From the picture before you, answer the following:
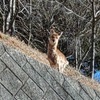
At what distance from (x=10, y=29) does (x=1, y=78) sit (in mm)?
11140

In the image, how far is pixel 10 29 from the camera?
1708 centimetres

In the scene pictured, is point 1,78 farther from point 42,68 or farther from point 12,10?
point 12,10

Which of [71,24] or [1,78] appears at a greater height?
[1,78]

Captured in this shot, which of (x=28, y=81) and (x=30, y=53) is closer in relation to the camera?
(x=28, y=81)

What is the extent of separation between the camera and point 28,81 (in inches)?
255

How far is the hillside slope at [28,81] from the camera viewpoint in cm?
613

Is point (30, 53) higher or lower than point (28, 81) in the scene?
lower

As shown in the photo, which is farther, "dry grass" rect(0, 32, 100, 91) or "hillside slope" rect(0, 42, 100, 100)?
"dry grass" rect(0, 32, 100, 91)

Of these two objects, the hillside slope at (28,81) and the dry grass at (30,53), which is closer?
the hillside slope at (28,81)

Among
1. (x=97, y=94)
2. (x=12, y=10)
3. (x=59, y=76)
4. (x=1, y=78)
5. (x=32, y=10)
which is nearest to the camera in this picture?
(x=1, y=78)

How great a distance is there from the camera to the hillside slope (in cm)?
613

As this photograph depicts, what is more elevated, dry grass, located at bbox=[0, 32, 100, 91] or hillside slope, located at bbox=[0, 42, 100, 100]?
hillside slope, located at bbox=[0, 42, 100, 100]

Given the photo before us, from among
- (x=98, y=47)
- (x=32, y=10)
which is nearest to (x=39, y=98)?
(x=32, y=10)

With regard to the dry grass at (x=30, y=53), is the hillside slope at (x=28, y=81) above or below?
above
